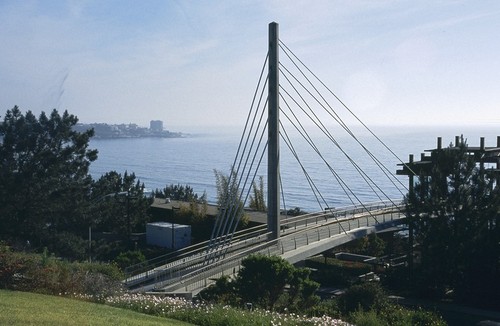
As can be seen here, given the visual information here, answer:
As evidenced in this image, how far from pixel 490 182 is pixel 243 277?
12.1 m

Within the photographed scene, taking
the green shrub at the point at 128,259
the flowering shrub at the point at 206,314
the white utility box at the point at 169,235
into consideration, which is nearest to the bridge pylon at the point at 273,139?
the green shrub at the point at 128,259

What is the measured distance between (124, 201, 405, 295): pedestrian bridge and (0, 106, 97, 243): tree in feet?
16.5

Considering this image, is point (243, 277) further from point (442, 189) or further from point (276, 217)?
point (442, 189)

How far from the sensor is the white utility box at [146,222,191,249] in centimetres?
3809

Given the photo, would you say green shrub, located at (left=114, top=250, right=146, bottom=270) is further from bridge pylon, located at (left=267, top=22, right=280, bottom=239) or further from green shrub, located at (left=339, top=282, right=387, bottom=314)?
green shrub, located at (left=339, top=282, right=387, bottom=314)

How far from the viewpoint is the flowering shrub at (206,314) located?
12008 millimetres

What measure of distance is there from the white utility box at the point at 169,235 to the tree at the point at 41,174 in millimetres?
6937

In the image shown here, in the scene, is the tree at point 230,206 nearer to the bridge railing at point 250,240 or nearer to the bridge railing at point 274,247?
the bridge railing at point 250,240

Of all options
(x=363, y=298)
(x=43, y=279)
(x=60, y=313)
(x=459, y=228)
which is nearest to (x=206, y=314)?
(x=60, y=313)

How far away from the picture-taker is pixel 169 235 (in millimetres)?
38375

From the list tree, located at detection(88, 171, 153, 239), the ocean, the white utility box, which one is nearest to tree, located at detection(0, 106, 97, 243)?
tree, located at detection(88, 171, 153, 239)

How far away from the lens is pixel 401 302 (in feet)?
81.0

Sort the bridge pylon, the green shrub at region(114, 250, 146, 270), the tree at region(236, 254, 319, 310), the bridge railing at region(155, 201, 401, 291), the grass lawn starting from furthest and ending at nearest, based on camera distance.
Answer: the green shrub at region(114, 250, 146, 270)
the bridge pylon
the bridge railing at region(155, 201, 401, 291)
the tree at region(236, 254, 319, 310)
the grass lawn

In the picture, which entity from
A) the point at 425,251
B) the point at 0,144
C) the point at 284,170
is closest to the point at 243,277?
the point at 425,251
